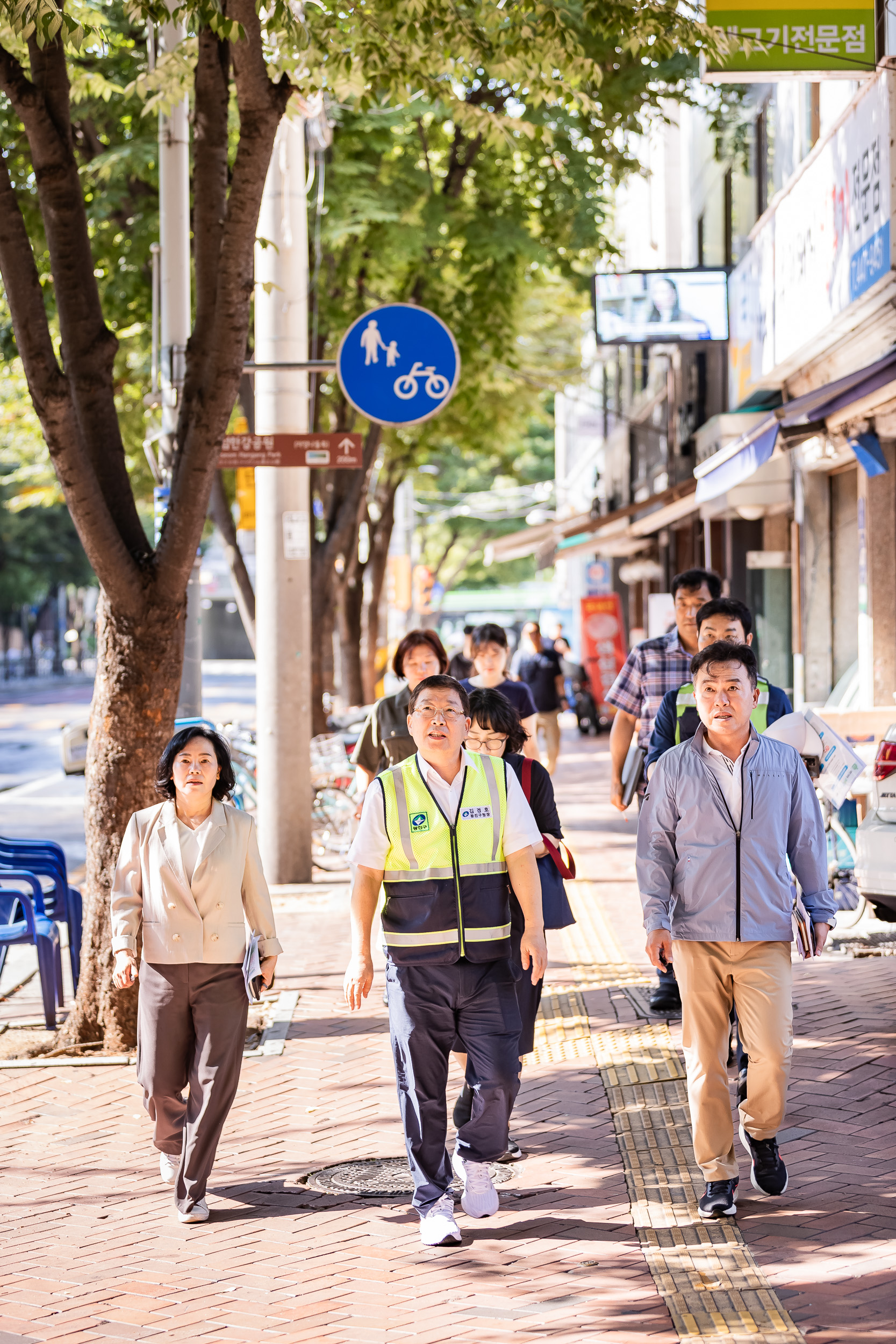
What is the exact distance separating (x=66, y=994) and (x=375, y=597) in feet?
66.3

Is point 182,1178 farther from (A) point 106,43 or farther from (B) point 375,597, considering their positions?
(B) point 375,597

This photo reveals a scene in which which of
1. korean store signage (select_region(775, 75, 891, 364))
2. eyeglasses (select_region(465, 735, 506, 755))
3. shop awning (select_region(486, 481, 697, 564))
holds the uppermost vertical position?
korean store signage (select_region(775, 75, 891, 364))

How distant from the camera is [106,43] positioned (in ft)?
35.2

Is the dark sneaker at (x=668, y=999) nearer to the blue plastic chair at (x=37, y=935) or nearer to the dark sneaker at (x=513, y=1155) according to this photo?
the dark sneaker at (x=513, y=1155)

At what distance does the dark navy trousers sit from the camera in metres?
5.00

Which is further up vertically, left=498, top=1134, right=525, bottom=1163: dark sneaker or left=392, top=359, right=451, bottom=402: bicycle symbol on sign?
left=392, top=359, right=451, bottom=402: bicycle symbol on sign

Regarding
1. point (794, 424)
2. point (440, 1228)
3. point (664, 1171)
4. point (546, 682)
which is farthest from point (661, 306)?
point (440, 1228)

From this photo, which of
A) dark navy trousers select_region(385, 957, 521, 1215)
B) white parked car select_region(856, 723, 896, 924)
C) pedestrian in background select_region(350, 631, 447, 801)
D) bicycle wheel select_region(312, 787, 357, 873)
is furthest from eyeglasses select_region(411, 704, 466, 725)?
bicycle wheel select_region(312, 787, 357, 873)

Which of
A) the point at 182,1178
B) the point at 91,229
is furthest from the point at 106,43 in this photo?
the point at 182,1178

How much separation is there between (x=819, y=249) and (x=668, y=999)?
7.50 meters

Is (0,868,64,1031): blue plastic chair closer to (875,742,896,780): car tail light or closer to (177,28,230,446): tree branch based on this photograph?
(177,28,230,446): tree branch

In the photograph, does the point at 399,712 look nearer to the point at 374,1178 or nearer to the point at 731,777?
the point at 374,1178

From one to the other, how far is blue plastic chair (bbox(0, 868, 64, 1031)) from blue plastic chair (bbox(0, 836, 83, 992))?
16.3 inches

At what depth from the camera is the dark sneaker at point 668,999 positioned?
7.69 metres
